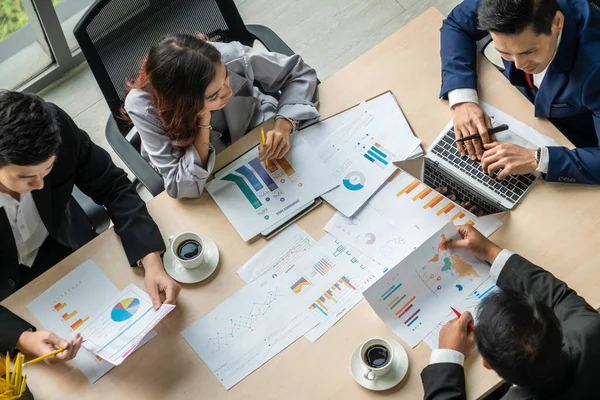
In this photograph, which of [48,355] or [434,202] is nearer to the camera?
[48,355]

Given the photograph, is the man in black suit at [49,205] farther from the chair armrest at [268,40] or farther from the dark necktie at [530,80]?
the dark necktie at [530,80]

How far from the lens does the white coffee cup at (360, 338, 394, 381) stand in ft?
4.93

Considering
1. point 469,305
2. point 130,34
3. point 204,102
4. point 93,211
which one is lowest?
point 469,305

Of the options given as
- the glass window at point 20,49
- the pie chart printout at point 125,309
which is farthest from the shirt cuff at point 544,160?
the glass window at point 20,49

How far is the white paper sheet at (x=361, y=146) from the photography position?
1.81 meters

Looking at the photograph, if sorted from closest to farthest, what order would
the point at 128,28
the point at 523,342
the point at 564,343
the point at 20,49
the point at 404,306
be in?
the point at 523,342 < the point at 564,343 < the point at 404,306 < the point at 128,28 < the point at 20,49

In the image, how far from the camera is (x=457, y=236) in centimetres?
166

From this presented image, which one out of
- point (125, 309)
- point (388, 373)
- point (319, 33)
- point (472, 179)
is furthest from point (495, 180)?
point (319, 33)

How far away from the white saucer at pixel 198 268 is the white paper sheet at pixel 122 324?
0.09 meters

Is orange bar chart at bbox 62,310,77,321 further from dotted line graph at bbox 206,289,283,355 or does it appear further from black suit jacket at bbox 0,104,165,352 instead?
dotted line graph at bbox 206,289,283,355

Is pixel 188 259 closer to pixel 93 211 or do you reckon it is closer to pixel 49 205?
pixel 93 211

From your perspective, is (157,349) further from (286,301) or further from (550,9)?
(550,9)

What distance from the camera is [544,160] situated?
1.70 meters

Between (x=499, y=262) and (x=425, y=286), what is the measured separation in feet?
0.61
